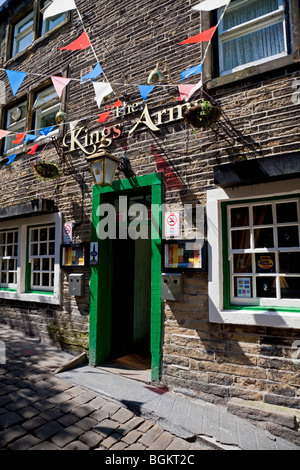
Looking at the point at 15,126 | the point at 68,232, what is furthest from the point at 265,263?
the point at 15,126

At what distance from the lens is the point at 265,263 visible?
3615 millimetres

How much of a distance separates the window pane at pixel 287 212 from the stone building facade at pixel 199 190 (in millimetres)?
12

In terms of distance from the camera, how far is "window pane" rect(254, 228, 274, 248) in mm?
3615

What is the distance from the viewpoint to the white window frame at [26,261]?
557 cm

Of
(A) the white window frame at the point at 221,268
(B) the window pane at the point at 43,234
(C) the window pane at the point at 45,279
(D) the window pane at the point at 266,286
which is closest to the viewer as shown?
(A) the white window frame at the point at 221,268

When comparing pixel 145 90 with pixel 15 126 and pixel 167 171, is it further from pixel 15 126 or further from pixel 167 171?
pixel 15 126

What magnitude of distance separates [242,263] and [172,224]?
1144mm

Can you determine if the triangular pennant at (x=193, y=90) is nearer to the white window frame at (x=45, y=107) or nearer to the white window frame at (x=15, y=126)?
the white window frame at (x=45, y=107)

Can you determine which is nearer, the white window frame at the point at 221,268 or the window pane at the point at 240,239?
the white window frame at the point at 221,268

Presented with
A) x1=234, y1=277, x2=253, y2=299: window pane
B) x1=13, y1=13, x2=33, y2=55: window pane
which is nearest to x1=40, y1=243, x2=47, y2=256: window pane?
x1=234, y1=277, x2=253, y2=299: window pane

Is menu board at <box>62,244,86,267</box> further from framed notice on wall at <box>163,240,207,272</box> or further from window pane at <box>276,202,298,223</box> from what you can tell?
window pane at <box>276,202,298,223</box>

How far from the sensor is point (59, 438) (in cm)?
285

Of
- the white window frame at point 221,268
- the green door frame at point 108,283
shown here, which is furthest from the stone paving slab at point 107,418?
the white window frame at point 221,268
